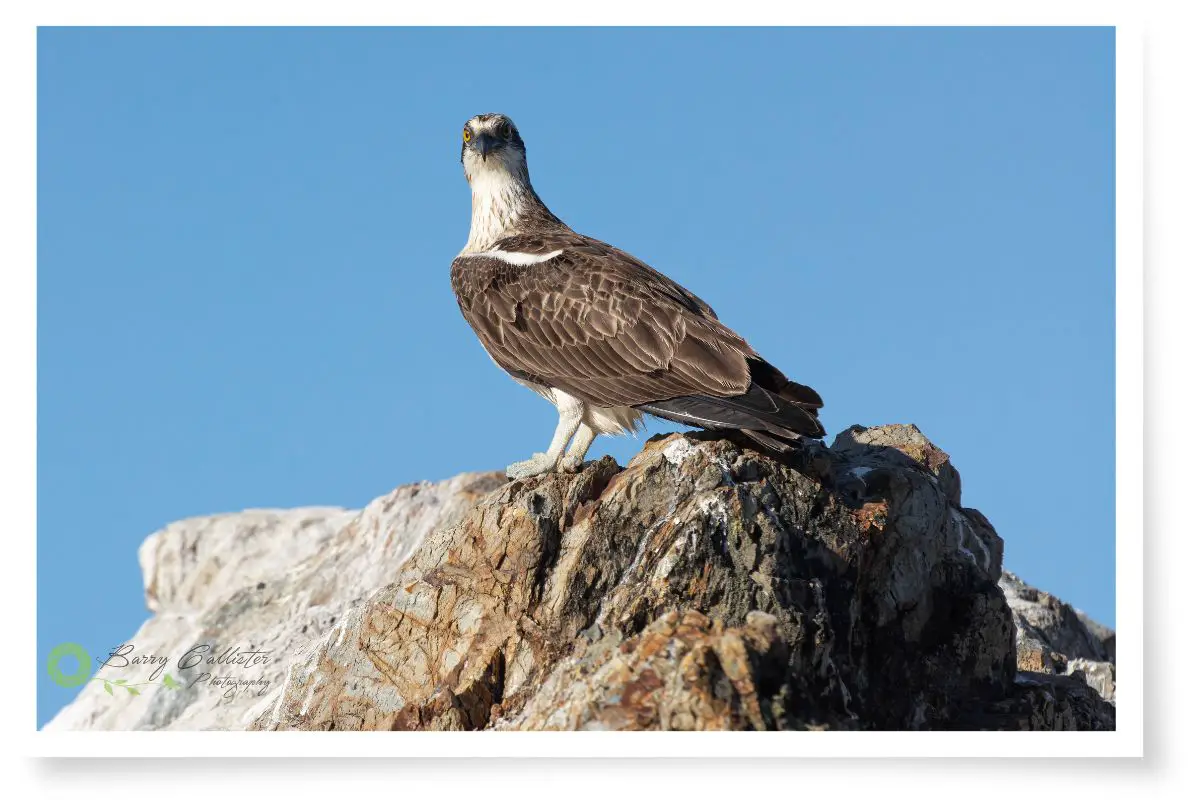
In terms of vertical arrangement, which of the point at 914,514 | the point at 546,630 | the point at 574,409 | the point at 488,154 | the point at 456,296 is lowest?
the point at 546,630

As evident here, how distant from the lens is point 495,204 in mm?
18328

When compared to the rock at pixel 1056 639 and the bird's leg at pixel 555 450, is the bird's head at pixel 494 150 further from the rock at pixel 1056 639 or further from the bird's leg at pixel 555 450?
the rock at pixel 1056 639

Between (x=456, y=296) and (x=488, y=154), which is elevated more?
(x=488, y=154)

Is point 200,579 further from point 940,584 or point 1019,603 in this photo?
point 940,584

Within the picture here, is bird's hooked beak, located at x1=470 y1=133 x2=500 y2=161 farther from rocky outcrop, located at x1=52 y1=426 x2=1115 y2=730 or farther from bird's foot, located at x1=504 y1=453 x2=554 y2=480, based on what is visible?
rocky outcrop, located at x1=52 y1=426 x2=1115 y2=730

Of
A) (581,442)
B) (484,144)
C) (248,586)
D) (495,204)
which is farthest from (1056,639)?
(248,586)

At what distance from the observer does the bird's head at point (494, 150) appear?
18219 millimetres

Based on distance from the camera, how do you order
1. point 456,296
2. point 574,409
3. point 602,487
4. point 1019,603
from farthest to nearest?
point 1019,603, point 456,296, point 574,409, point 602,487

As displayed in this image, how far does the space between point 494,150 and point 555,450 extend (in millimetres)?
4069

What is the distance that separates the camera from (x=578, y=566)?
46.9 ft

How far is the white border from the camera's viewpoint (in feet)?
40.8

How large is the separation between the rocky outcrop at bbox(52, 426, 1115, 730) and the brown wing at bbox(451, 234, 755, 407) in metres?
0.71

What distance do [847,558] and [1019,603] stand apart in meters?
6.86
